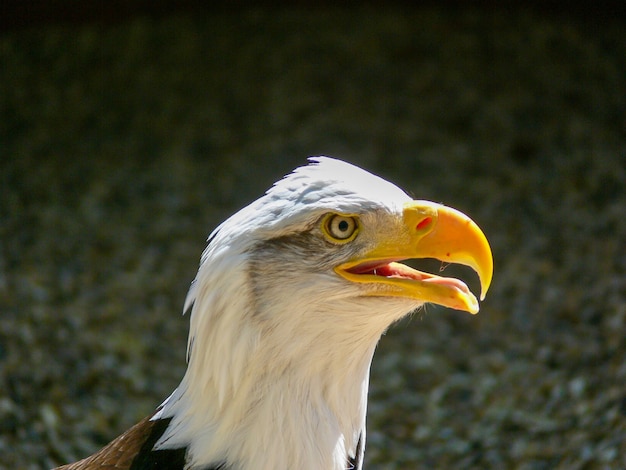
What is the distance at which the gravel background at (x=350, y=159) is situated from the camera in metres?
4.52

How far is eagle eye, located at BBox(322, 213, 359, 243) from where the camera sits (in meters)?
2.26

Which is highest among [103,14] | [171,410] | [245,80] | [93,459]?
[103,14]

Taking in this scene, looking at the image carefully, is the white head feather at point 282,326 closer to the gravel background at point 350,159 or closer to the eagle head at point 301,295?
the eagle head at point 301,295

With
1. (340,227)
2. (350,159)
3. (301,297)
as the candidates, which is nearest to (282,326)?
(301,297)

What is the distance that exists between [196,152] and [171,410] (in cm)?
439

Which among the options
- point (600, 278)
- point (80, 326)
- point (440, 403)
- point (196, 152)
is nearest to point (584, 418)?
point (440, 403)

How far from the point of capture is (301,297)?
228 centimetres

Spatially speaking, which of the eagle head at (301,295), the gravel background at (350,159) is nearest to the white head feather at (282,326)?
the eagle head at (301,295)

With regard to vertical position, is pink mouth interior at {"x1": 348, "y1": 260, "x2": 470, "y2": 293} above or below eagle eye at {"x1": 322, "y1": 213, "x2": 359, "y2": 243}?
below

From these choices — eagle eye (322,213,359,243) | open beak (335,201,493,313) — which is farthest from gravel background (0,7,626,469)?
eagle eye (322,213,359,243)

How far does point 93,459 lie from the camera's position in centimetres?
278

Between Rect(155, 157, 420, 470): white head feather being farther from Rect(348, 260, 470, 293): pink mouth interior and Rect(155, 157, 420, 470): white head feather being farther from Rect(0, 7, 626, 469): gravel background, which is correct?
Rect(0, 7, 626, 469): gravel background

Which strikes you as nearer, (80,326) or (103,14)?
(80,326)

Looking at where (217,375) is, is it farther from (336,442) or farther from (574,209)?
(574,209)
